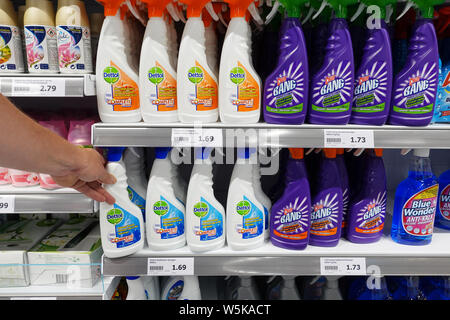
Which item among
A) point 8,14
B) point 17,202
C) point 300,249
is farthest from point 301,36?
point 17,202

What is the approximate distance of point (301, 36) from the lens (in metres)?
1.09

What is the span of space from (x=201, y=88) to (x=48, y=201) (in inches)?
29.5

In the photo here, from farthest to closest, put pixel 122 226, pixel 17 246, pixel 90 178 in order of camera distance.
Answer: pixel 17 246 → pixel 122 226 → pixel 90 178

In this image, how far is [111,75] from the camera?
1.12 meters

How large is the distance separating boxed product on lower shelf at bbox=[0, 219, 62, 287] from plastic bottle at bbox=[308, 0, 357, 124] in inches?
A: 54.9

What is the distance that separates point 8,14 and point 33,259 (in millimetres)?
1025

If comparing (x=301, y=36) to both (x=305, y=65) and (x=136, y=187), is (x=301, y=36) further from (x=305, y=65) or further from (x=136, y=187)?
(x=136, y=187)

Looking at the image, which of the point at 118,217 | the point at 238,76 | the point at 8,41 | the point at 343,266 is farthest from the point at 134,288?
the point at 8,41

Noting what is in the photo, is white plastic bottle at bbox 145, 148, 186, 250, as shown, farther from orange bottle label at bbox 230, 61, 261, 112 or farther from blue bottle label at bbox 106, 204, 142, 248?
orange bottle label at bbox 230, 61, 261, 112

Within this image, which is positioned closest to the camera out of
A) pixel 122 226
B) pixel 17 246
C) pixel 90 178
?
pixel 90 178

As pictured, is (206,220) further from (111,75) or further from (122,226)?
(111,75)

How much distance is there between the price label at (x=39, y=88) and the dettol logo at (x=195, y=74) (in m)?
0.46

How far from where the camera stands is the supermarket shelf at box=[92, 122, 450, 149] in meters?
1.11

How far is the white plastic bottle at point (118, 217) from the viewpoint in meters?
1.17
